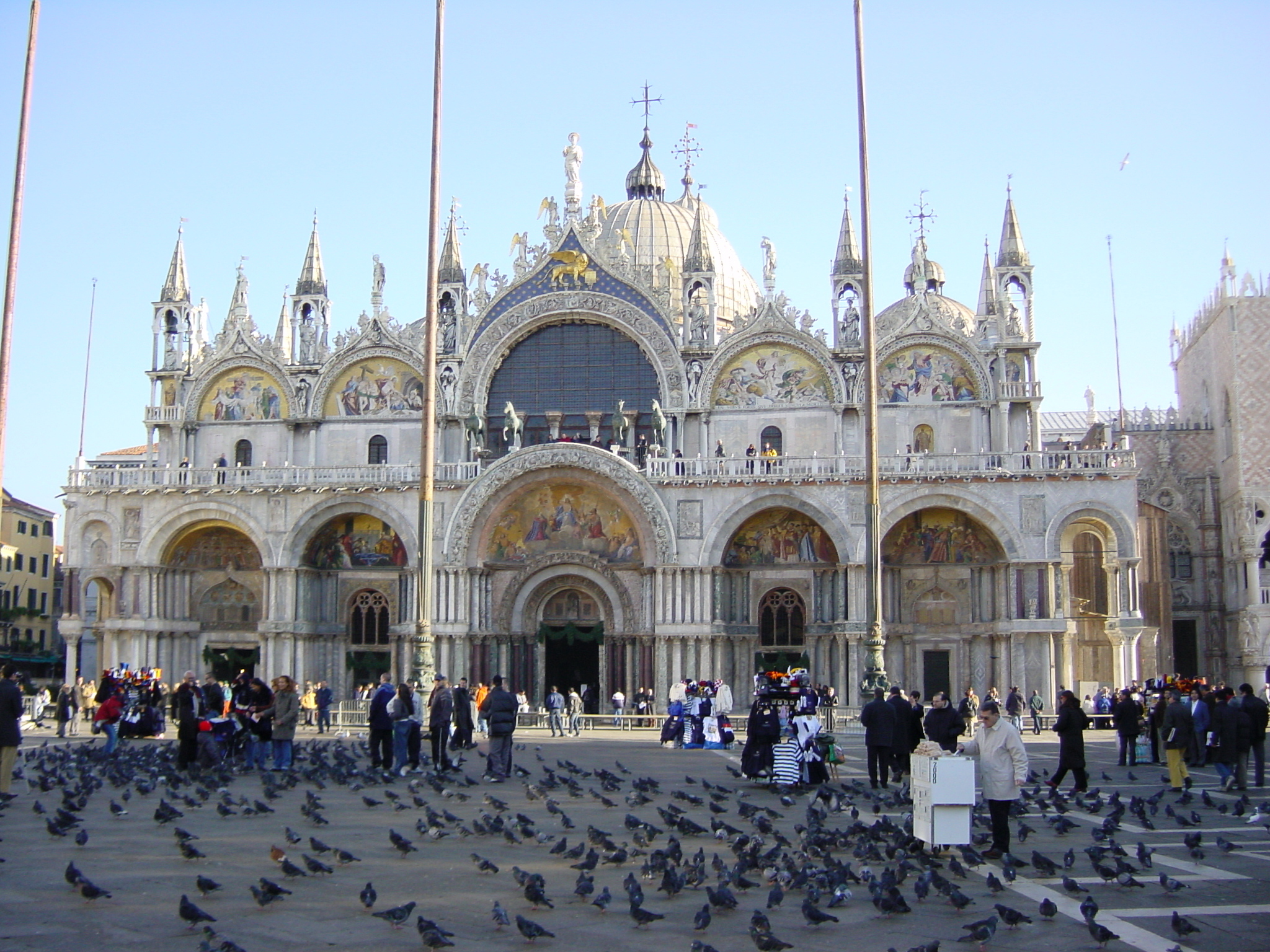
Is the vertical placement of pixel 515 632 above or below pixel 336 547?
below

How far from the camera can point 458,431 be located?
149 ft

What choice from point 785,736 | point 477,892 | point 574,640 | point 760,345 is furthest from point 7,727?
point 760,345

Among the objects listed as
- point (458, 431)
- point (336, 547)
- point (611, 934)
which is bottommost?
point (611, 934)

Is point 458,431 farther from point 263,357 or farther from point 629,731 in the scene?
point 629,731

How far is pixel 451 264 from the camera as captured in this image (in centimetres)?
4597

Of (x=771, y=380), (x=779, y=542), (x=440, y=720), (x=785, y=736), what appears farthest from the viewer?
(x=771, y=380)

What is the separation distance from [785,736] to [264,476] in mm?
27415

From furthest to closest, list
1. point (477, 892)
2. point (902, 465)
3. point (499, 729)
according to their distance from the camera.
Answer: point (902, 465) → point (499, 729) → point (477, 892)

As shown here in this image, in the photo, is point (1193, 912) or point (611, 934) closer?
point (611, 934)

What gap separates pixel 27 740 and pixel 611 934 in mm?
26042

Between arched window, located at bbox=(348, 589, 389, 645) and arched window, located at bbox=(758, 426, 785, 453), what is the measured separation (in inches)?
531

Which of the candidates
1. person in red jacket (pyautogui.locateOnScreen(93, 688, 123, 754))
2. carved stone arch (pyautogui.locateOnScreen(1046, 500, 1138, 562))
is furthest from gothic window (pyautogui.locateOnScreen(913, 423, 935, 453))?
person in red jacket (pyautogui.locateOnScreen(93, 688, 123, 754))

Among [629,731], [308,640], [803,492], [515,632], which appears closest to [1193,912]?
[629,731]

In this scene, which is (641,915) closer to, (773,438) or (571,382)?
(773,438)
